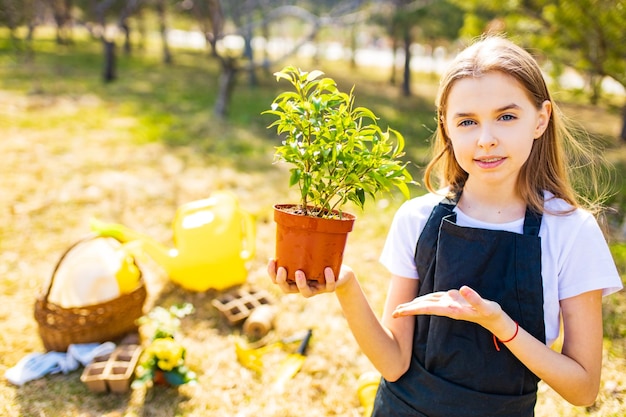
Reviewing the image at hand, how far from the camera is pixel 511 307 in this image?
136cm

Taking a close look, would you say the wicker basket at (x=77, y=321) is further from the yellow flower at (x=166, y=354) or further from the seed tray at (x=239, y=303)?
the seed tray at (x=239, y=303)

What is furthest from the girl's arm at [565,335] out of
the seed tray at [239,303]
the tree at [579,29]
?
the tree at [579,29]

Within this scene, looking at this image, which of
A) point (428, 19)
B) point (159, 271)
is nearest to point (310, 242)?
point (159, 271)

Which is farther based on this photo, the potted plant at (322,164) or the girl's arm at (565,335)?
the potted plant at (322,164)

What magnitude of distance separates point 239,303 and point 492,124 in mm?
2055

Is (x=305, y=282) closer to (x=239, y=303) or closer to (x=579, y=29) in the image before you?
(x=239, y=303)

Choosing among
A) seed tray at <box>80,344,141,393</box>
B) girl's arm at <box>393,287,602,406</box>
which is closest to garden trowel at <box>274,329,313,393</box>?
seed tray at <box>80,344,141,393</box>

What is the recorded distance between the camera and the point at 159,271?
3.51 m

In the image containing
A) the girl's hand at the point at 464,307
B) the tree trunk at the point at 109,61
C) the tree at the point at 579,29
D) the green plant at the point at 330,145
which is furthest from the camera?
the tree trunk at the point at 109,61

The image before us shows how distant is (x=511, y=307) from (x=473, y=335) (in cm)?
13

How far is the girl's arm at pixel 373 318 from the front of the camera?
4.53ft

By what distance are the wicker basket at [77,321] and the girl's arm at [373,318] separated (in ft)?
4.98

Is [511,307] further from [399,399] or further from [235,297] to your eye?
[235,297]

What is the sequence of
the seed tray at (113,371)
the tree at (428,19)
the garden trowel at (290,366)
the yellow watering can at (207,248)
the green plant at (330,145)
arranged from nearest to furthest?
the green plant at (330,145) < the seed tray at (113,371) < the garden trowel at (290,366) < the yellow watering can at (207,248) < the tree at (428,19)
